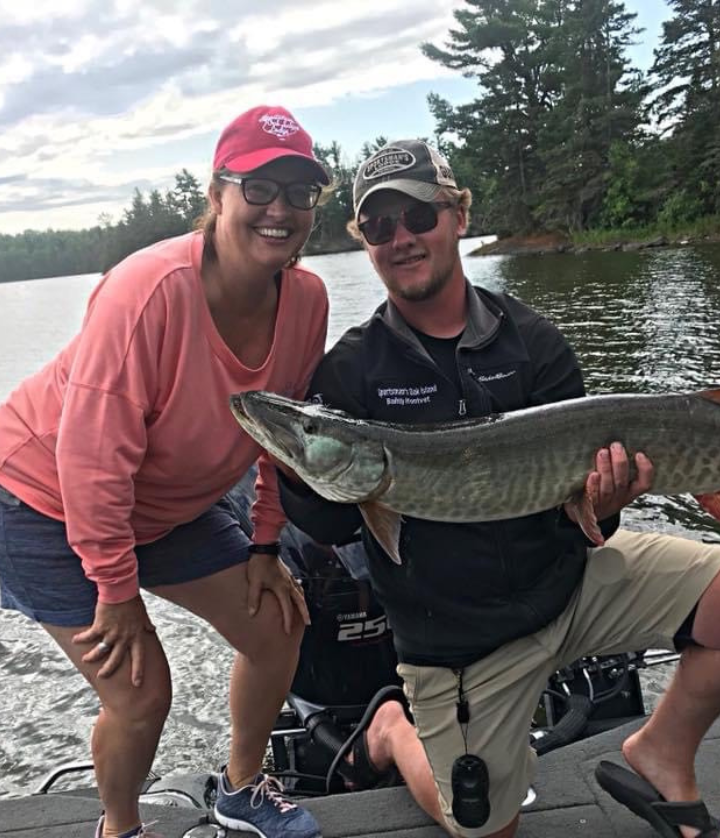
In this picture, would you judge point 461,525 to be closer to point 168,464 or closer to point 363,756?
point 168,464

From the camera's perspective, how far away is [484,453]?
2363mm

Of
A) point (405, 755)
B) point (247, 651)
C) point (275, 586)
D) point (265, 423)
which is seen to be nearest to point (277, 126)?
point (265, 423)

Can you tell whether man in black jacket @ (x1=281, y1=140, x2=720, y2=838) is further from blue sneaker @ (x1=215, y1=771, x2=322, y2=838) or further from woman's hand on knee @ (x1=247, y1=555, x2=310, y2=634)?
blue sneaker @ (x1=215, y1=771, x2=322, y2=838)

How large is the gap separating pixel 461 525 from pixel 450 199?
1159 mm

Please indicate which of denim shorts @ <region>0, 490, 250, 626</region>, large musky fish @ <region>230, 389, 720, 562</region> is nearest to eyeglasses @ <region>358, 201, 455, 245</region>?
large musky fish @ <region>230, 389, 720, 562</region>

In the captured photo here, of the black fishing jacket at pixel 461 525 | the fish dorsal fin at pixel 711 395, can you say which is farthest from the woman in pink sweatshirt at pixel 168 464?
the fish dorsal fin at pixel 711 395

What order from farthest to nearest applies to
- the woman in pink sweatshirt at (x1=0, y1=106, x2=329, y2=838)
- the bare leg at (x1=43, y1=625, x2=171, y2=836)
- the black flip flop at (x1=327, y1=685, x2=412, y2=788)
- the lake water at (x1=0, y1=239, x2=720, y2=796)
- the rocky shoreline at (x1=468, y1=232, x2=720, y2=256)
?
1. the rocky shoreline at (x1=468, y1=232, x2=720, y2=256)
2. the lake water at (x1=0, y1=239, x2=720, y2=796)
3. the black flip flop at (x1=327, y1=685, x2=412, y2=788)
4. the bare leg at (x1=43, y1=625, x2=171, y2=836)
5. the woman in pink sweatshirt at (x1=0, y1=106, x2=329, y2=838)

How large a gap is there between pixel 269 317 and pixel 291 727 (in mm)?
1846

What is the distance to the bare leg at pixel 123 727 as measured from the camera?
7.30 ft

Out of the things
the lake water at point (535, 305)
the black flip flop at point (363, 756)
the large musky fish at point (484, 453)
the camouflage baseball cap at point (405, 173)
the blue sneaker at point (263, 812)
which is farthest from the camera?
the lake water at point (535, 305)

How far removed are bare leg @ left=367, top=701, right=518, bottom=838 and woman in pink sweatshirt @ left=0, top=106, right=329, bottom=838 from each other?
381 mm

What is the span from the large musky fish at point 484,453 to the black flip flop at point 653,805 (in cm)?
79

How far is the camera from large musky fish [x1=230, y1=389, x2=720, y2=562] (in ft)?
7.64

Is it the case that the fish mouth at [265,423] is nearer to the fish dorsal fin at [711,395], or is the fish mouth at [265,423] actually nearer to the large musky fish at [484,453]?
the large musky fish at [484,453]
